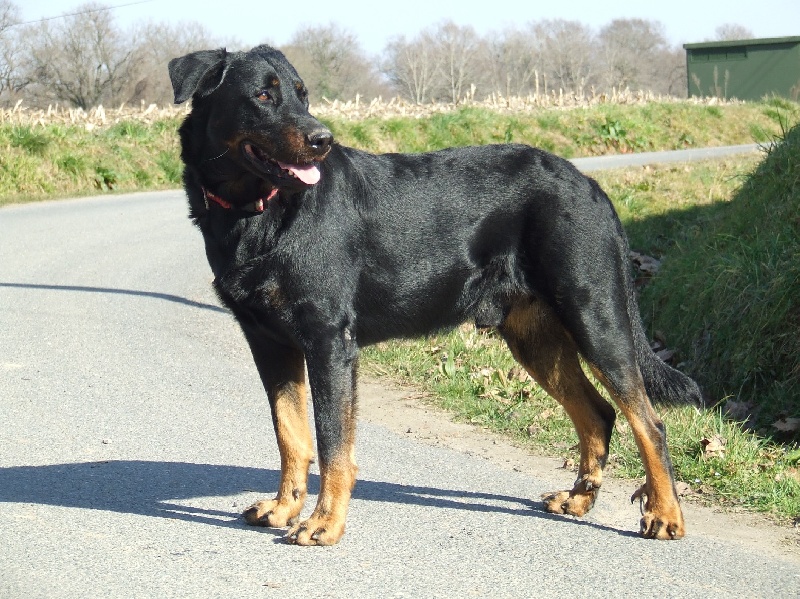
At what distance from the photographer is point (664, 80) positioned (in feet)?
302

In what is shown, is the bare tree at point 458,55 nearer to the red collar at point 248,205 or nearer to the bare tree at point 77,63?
the bare tree at point 77,63

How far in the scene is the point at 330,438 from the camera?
427 cm

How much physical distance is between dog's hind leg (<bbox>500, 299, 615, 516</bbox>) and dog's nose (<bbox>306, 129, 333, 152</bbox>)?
1.30 metres

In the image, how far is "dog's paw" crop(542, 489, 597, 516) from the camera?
4.79 meters

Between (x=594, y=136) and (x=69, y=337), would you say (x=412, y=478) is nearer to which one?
(x=69, y=337)


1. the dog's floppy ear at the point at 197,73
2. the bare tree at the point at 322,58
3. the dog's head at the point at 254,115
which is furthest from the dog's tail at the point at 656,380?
the bare tree at the point at 322,58

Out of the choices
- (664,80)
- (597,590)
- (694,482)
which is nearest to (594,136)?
(694,482)

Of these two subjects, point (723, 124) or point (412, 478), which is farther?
point (723, 124)

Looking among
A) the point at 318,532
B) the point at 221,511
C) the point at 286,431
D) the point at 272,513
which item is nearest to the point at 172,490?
the point at 221,511

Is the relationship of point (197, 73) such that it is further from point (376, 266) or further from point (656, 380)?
point (656, 380)

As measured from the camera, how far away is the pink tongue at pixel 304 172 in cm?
421

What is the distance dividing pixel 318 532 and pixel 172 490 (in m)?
1.08

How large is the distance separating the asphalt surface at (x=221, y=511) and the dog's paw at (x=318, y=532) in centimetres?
5

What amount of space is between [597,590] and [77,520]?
2298mm
